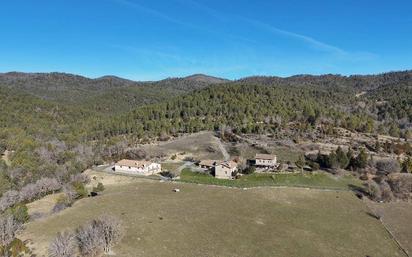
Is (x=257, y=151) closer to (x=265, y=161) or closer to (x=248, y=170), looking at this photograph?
(x=265, y=161)

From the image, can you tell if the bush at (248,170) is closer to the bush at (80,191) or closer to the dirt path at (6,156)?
the bush at (80,191)

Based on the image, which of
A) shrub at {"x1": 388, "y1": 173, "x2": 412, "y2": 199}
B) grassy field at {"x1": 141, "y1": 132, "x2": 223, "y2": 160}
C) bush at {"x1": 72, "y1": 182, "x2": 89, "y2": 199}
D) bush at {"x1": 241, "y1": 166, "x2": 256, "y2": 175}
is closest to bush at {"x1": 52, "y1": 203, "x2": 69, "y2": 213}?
bush at {"x1": 72, "y1": 182, "x2": 89, "y2": 199}

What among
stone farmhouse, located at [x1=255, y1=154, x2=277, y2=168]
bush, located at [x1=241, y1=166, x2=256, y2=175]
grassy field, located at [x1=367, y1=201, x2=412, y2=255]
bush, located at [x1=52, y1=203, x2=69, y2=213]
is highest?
stone farmhouse, located at [x1=255, y1=154, x2=277, y2=168]

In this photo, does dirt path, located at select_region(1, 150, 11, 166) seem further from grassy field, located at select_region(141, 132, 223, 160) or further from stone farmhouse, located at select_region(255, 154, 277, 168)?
stone farmhouse, located at select_region(255, 154, 277, 168)

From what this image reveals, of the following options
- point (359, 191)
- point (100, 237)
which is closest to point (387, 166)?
point (359, 191)

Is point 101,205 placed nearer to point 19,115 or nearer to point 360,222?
point 360,222

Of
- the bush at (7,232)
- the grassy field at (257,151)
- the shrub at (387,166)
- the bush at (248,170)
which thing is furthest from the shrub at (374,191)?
the bush at (7,232)
